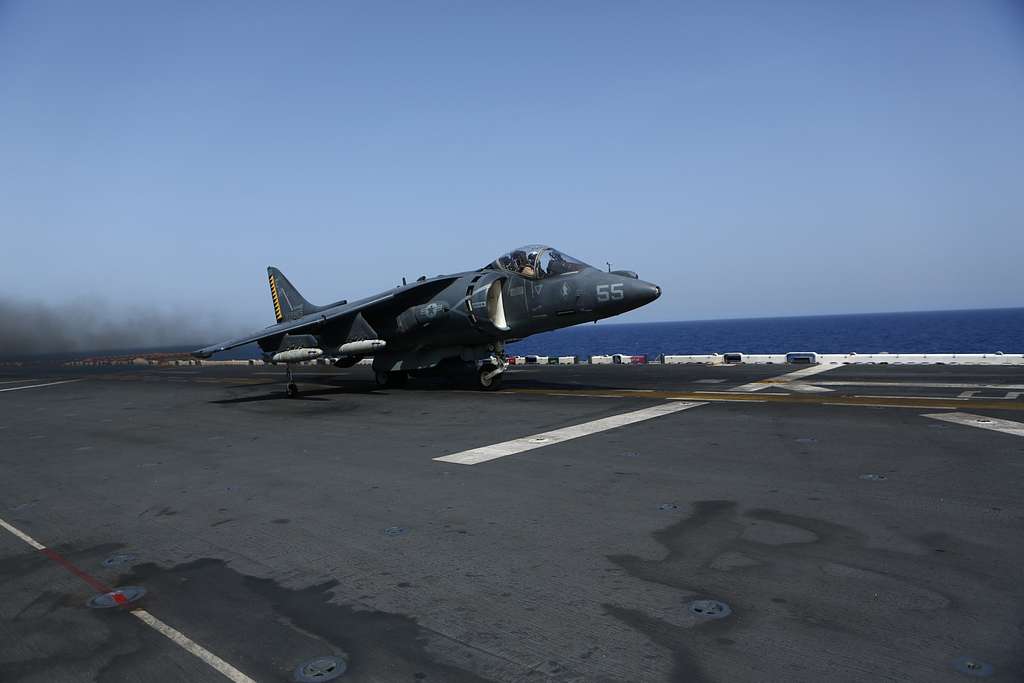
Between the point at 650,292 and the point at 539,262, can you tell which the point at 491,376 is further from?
the point at 650,292

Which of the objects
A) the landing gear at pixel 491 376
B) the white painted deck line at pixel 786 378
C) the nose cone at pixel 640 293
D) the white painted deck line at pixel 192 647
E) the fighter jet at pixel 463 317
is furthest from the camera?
the landing gear at pixel 491 376

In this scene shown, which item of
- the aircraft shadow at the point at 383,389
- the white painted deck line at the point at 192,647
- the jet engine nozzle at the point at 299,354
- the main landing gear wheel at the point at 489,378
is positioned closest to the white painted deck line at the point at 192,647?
the white painted deck line at the point at 192,647

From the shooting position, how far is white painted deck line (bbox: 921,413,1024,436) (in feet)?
37.6

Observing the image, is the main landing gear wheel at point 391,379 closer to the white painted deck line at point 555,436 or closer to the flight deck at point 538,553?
the flight deck at point 538,553

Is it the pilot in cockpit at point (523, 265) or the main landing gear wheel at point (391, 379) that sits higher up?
the pilot in cockpit at point (523, 265)

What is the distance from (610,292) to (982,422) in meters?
Answer: 9.50

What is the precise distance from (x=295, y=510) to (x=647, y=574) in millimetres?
4925

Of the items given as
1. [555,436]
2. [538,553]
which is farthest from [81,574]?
[555,436]

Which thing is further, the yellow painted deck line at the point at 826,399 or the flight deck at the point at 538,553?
the yellow painted deck line at the point at 826,399

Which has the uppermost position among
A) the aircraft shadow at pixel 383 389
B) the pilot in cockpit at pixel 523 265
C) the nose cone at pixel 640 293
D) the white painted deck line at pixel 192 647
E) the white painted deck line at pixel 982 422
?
the pilot in cockpit at pixel 523 265

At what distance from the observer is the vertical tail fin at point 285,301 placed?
1198 inches

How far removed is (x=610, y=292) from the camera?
62.1 ft

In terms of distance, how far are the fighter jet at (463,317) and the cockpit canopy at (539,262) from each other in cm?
3

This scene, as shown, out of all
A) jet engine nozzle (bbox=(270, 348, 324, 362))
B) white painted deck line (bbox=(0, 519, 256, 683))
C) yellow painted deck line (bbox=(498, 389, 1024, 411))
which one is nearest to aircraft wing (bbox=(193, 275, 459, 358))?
jet engine nozzle (bbox=(270, 348, 324, 362))
